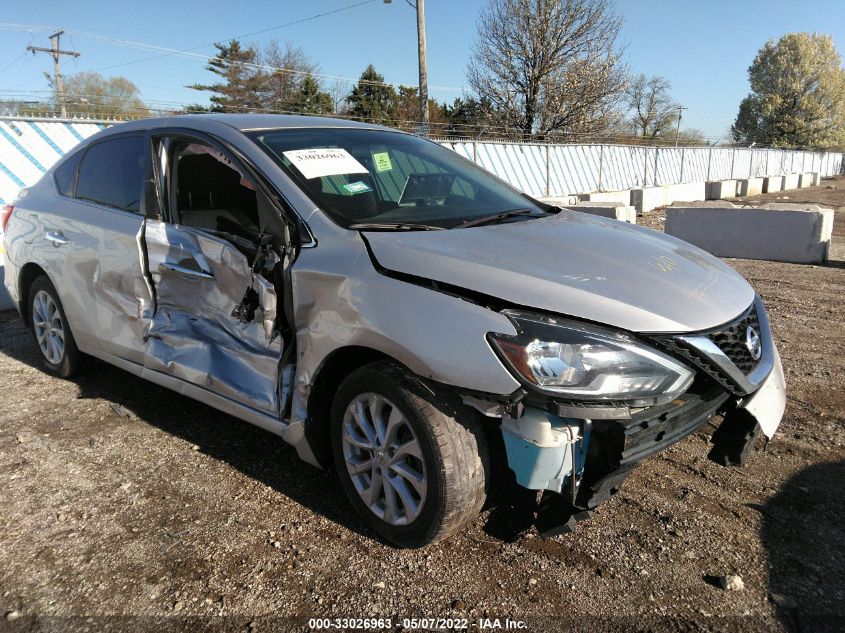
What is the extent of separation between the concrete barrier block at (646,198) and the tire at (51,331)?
54.7 feet

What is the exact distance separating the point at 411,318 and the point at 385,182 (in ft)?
3.57

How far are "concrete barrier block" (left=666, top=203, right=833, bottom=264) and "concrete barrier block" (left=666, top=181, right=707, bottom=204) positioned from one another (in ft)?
33.4

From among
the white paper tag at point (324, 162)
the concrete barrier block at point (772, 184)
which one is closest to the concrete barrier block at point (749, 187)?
the concrete barrier block at point (772, 184)

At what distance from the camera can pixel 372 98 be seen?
46719mm

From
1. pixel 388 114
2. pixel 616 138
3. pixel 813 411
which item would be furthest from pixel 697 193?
pixel 388 114

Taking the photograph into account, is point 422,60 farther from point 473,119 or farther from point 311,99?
point 311,99

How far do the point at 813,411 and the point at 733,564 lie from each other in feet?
5.94

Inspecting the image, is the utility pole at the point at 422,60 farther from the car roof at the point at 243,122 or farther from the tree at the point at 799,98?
the tree at the point at 799,98

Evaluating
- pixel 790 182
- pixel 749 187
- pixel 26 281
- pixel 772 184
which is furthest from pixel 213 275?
pixel 790 182

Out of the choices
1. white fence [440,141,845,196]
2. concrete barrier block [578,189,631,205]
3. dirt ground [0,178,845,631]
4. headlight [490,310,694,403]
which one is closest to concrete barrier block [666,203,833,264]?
white fence [440,141,845,196]

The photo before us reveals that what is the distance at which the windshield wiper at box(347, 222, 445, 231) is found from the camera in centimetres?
269

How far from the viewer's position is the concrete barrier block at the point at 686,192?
20.9 metres

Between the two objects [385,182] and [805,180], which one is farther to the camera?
[805,180]

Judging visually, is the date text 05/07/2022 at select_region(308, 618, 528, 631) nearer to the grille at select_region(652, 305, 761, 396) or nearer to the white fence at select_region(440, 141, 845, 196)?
the grille at select_region(652, 305, 761, 396)
